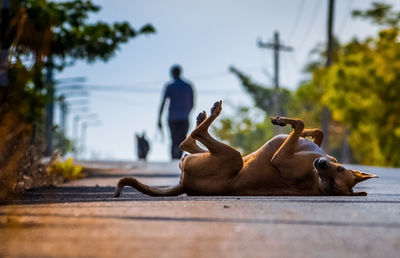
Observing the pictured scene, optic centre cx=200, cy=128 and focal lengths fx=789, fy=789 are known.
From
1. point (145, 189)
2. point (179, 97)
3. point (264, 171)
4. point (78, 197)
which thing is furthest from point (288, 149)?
point (179, 97)

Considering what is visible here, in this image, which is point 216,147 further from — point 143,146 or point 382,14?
point 382,14

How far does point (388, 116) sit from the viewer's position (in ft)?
152

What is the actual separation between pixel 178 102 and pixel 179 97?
Answer: 0.15 meters

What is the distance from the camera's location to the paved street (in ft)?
14.0

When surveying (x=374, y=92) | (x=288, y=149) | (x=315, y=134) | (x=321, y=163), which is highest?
(x=374, y=92)

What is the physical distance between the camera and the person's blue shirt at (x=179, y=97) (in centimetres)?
1828

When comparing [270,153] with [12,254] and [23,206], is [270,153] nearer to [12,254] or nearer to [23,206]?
[23,206]

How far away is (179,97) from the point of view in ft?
60.1

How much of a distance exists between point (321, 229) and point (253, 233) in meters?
0.51

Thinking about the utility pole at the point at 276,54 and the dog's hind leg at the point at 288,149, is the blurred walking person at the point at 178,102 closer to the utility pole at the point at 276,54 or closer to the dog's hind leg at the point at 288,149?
the dog's hind leg at the point at 288,149

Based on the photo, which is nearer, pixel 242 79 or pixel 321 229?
pixel 321 229

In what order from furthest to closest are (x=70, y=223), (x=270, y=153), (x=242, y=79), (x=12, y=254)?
1. (x=242, y=79)
2. (x=270, y=153)
3. (x=70, y=223)
4. (x=12, y=254)

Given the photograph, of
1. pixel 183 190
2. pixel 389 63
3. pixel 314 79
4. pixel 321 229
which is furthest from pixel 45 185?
pixel 314 79

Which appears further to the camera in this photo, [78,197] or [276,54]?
[276,54]
